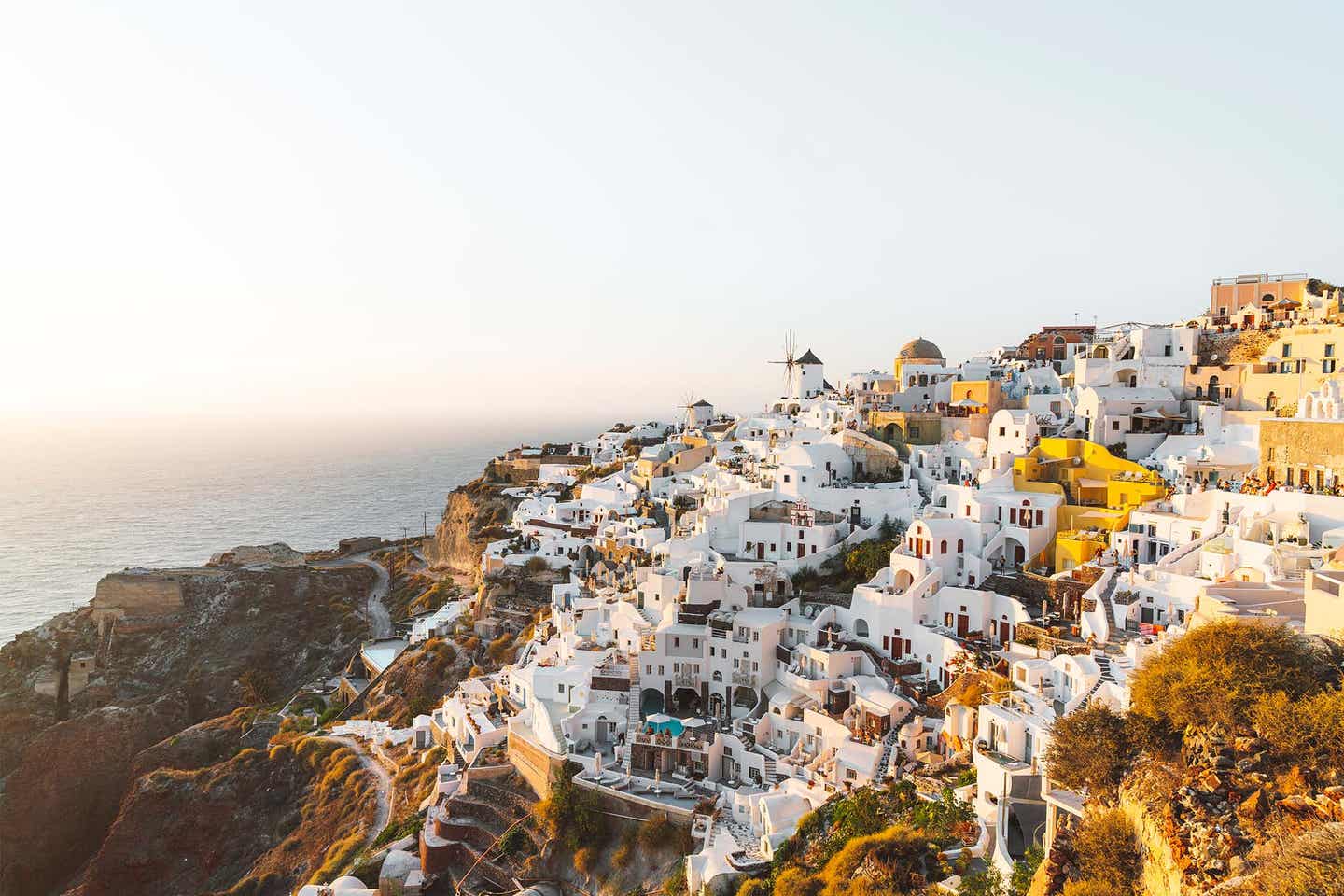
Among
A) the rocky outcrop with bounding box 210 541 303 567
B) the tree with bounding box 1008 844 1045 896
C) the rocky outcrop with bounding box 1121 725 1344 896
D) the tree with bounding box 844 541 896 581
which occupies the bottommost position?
the rocky outcrop with bounding box 210 541 303 567

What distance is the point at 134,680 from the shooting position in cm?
3659

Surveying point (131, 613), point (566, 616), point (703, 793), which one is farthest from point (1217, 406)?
point (131, 613)

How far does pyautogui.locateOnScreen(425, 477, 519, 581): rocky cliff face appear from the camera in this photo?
43.5 meters

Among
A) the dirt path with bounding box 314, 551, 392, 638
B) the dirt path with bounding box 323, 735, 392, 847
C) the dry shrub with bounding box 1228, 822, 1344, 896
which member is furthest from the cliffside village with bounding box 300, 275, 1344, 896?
the dirt path with bounding box 314, 551, 392, 638

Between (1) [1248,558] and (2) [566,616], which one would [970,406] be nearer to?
(1) [1248,558]

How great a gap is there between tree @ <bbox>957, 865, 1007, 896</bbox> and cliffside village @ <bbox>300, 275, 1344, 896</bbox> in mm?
181

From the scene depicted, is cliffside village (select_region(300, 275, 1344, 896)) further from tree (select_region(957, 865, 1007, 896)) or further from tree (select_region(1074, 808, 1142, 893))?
tree (select_region(1074, 808, 1142, 893))

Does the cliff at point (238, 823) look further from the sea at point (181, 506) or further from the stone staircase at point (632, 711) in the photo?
the sea at point (181, 506)

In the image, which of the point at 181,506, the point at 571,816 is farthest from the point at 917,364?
the point at 181,506

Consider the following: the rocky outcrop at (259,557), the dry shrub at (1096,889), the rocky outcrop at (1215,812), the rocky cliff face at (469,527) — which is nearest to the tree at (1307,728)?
the rocky outcrop at (1215,812)

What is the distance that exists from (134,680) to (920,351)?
126 feet

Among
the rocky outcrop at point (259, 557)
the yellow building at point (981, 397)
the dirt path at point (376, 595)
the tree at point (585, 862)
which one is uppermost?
the yellow building at point (981, 397)

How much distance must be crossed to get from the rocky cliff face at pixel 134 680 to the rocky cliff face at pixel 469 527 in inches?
182

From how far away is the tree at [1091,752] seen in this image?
9922mm
